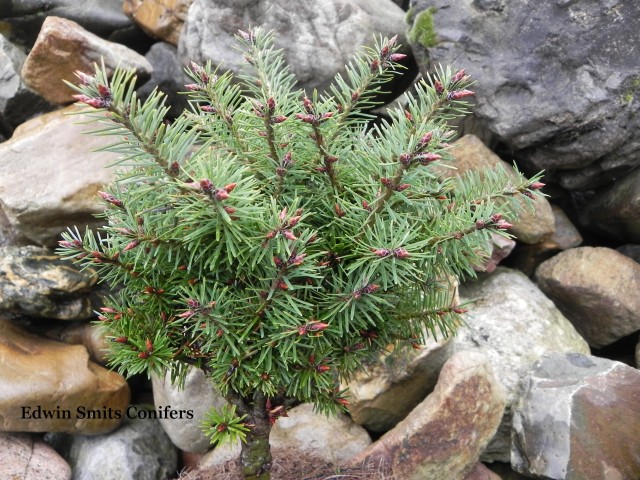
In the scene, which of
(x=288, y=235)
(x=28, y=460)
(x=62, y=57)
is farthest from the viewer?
(x=62, y=57)

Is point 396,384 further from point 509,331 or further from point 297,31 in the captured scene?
point 297,31

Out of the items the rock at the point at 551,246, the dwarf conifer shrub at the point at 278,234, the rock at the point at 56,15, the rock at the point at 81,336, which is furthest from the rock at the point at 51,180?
the rock at the point at 551,246

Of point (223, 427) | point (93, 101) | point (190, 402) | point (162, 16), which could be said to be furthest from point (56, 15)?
point (223, 427)

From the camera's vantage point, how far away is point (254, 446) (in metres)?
2.06

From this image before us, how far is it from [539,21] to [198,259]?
8.31 feet

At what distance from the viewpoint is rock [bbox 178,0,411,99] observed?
3.49 m

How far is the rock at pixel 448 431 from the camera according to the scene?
93.5 inches

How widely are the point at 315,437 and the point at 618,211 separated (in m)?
2.27

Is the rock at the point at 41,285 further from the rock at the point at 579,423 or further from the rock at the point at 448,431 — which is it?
the rock at the point at 579,423

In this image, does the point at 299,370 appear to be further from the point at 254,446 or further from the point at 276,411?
the point at 254,446

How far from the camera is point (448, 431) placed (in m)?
2.39

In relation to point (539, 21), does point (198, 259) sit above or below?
below

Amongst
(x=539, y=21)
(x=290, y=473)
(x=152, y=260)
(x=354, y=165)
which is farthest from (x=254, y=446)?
(x=539, y=21)

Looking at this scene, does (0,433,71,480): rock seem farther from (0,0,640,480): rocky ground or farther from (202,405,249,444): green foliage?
(202,405,249,444): green foliage
